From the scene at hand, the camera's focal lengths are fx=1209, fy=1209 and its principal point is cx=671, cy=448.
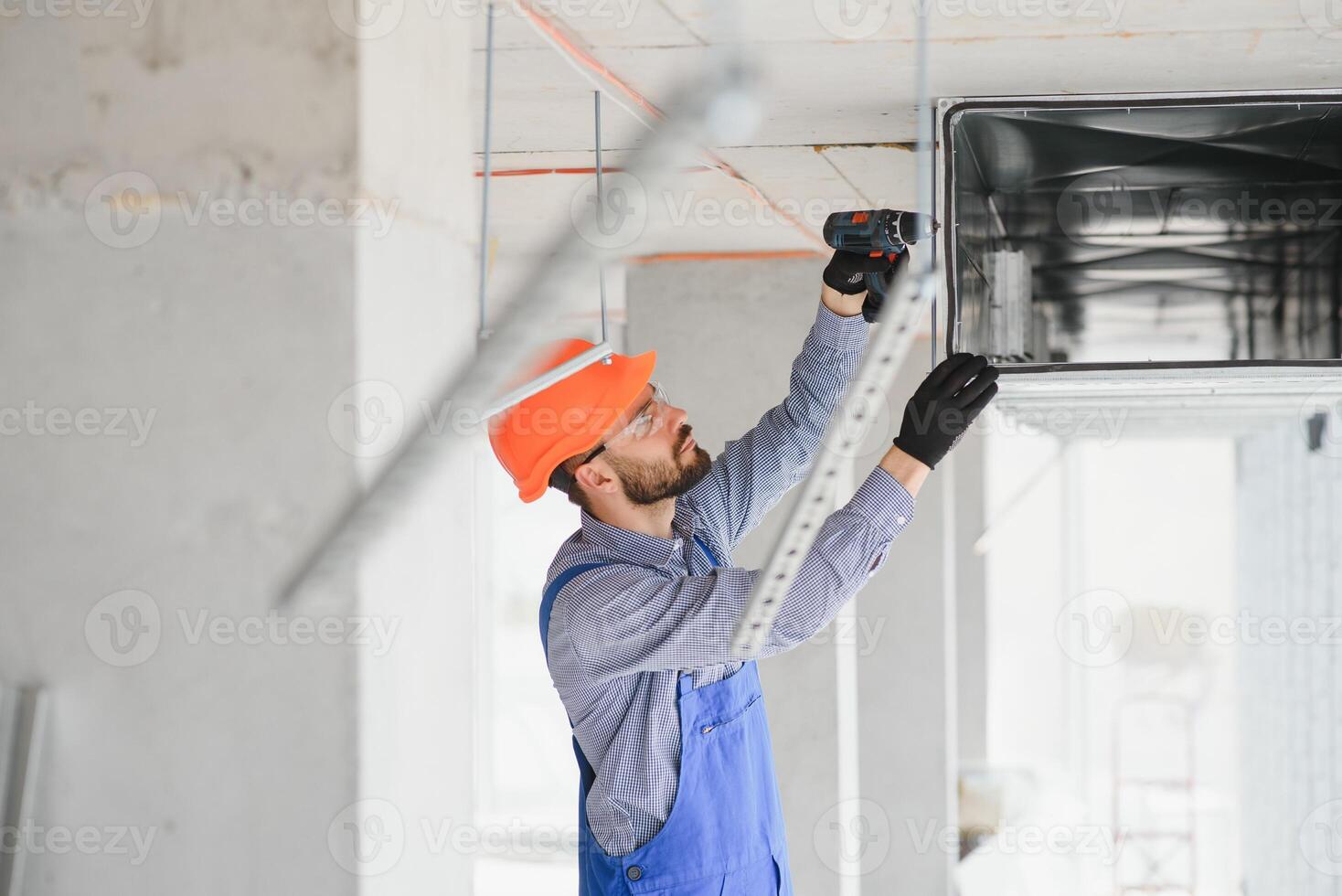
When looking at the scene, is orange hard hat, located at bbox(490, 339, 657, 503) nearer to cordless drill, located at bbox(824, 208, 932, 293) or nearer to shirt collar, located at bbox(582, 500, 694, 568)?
shirt collar, located at bbox(582, 500, 694, 568)

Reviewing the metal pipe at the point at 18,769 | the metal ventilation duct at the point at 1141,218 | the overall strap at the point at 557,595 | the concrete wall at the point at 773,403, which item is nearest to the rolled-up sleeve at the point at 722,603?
the overall strap at the point at 557,595

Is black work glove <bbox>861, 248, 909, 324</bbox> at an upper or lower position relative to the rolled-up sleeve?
upper

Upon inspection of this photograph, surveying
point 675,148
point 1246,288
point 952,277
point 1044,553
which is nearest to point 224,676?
point 675,148

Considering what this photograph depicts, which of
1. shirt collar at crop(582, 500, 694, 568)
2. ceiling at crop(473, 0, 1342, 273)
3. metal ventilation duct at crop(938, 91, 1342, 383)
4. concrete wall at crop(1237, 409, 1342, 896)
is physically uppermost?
ceiling at crop(473, 0, 1342, 273)

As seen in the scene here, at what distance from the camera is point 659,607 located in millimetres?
1962

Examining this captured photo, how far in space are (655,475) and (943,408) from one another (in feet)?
1.93

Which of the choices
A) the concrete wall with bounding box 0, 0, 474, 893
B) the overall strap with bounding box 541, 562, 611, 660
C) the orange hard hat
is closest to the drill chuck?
the orange hard hat

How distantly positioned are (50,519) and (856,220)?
1302 millimetres

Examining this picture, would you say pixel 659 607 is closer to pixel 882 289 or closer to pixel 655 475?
pixel 655 475

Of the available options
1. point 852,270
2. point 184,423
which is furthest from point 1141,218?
point 184,423

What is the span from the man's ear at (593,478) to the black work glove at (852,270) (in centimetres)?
55

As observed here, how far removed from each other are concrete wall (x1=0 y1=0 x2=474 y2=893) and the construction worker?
593 mm

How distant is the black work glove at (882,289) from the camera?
2.17m

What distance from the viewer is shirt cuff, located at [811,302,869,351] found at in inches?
90.5
